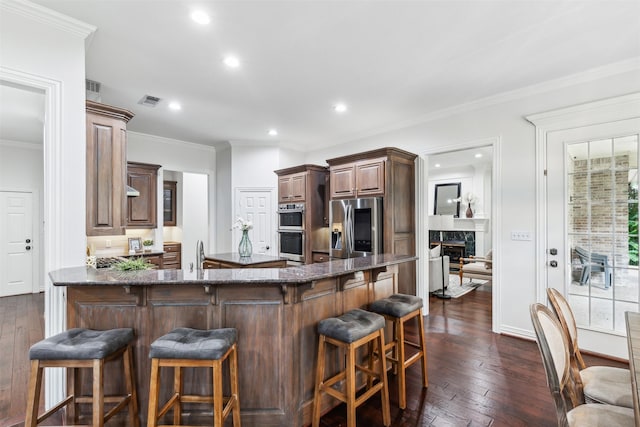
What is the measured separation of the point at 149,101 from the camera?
12.6ft

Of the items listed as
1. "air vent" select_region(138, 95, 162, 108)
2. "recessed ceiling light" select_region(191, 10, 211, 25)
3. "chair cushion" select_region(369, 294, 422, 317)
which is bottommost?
"chair cushion" select_region(369, 294, 422, 317)

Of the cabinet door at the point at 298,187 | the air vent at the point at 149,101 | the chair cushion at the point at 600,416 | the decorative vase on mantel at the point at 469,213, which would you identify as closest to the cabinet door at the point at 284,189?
the cabinet door at the point at 298,187

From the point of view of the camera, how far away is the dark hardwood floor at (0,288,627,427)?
6.93 ft

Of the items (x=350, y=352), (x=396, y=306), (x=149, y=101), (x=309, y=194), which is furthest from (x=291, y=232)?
(x=350, y=352)

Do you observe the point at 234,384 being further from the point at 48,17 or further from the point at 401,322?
the point at 48,17

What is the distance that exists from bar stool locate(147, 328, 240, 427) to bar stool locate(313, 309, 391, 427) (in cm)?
55

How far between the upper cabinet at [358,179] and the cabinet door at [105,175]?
113 inches

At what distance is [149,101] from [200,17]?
204cm

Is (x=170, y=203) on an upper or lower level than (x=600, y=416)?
upper

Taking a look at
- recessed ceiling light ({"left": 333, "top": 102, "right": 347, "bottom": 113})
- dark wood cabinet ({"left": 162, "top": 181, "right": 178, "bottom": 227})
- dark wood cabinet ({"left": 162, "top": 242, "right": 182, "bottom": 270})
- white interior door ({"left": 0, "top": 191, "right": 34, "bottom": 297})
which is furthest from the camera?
dark wood cabinet ({"left": 162, "top": 181, "right": 178, "bottom": 227})

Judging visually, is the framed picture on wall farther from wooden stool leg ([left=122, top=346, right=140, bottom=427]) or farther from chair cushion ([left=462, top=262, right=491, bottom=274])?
chair cushion ([left=462, top=262, right=491, bottom=274])

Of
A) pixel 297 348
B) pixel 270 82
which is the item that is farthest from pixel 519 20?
pixel 297 348

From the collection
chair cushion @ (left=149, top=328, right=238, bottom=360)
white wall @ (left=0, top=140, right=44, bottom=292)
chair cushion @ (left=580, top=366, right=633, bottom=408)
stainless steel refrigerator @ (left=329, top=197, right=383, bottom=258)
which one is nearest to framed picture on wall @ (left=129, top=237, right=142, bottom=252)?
white wall @ (left=0, top=140, right=44, bottom=292)

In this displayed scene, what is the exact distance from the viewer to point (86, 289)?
1990 millimetres
